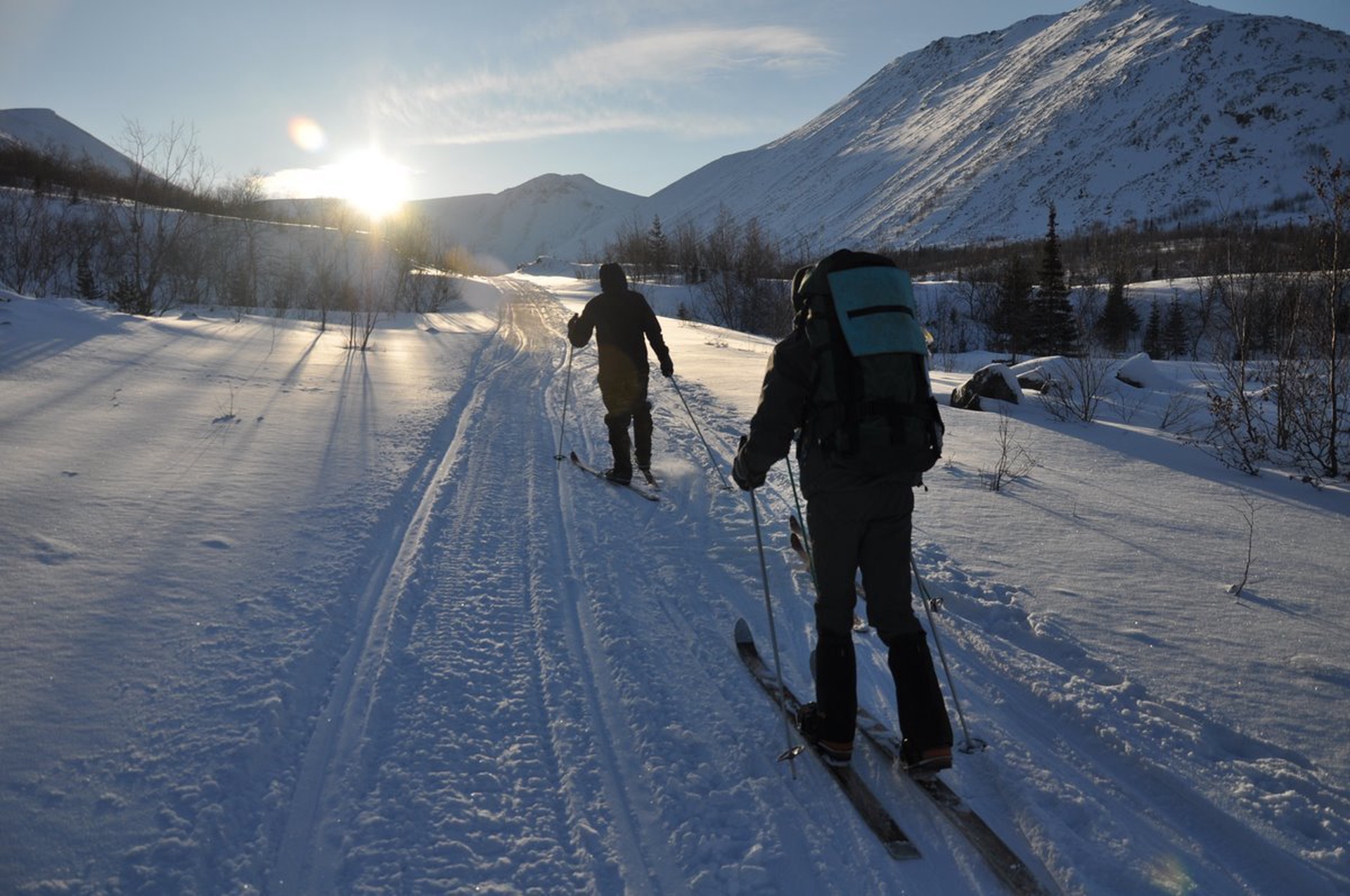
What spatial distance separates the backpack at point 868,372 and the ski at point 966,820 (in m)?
1.21

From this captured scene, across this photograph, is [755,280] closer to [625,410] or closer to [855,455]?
[625,410]

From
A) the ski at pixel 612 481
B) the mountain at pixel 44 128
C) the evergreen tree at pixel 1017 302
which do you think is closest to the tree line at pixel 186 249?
the ski at pixel 612 481

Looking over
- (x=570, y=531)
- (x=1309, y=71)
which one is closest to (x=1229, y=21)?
(x=1309, y=71)

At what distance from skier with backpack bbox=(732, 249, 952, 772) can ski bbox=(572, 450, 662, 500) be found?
3483 mm

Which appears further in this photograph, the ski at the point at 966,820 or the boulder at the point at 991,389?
the boulder at the point at 991,389

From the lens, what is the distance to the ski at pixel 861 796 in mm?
2375

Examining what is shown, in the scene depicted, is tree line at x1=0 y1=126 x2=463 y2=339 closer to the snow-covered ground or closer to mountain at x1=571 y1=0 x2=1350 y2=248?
the snow-covered ground

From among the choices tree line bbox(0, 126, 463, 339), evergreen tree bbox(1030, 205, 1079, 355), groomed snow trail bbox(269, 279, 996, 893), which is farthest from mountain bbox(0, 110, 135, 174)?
groomed snow trail bbox(269, 279, 996, 893)

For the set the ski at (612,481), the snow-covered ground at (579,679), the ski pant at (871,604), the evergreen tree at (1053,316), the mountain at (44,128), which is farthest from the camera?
the mountain at (44,128)

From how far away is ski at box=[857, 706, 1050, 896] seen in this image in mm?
2219

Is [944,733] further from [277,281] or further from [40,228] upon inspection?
[277,281]

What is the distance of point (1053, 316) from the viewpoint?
34969mm

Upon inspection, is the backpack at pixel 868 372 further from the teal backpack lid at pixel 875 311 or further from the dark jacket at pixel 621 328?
the dark jacket at pixel 621 328

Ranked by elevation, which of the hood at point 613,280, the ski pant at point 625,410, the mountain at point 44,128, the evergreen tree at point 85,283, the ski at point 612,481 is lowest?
the ski at point 612,481
